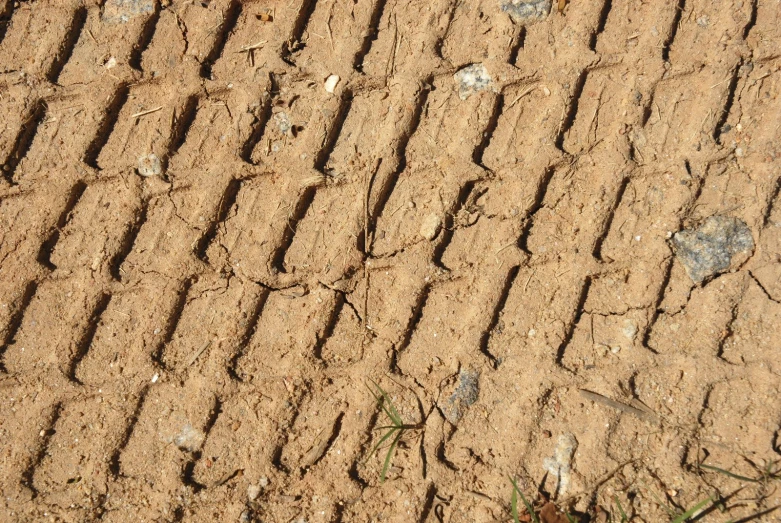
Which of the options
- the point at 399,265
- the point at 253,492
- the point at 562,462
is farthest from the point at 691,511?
the point at 253,492

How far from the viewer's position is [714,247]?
6.75 ft

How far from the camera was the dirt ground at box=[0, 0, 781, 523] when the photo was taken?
6.62ft

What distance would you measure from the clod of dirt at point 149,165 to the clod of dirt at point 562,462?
5.41 ft

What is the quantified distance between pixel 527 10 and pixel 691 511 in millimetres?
1730

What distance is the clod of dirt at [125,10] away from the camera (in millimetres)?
2396

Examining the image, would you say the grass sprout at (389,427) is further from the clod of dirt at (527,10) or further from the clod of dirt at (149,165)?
the clod of dirt at (527,10)

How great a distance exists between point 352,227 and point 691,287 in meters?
1.13

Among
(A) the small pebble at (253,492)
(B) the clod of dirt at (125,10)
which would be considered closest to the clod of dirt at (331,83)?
(B) the clod of dirt at (125,10)

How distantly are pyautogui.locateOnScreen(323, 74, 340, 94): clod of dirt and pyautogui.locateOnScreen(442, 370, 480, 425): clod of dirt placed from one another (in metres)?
1.11

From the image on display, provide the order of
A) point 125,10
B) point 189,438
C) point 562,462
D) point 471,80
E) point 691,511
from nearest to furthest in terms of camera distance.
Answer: point 691,511 → point 562,462 → point 189,438 → point 471,80 → point 125,10

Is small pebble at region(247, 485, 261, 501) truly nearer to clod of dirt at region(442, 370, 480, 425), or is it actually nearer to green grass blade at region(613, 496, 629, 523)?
clod of dirt at region(442, 370, 480, 425)

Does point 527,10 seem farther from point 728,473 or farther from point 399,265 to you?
point 728,473

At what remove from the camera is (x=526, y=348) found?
81.6 inches

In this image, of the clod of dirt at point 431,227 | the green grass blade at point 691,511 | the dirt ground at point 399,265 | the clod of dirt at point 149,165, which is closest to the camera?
the green grass blade at point 691,511
